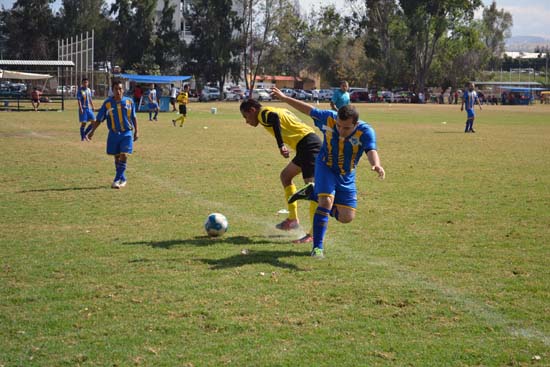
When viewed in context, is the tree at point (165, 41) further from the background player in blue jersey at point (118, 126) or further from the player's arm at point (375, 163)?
the player's arm at point (375, 163)

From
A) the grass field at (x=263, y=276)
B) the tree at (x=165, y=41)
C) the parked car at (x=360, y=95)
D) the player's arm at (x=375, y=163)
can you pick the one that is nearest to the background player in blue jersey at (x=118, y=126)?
the grass field at (x=263, y=276)

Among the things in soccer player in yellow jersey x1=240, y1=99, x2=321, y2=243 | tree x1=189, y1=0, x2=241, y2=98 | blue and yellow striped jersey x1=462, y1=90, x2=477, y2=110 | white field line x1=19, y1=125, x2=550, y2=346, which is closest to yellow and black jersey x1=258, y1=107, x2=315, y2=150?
soccer player in yellow jersey x1=240, y1=99, x2=321, y2=243

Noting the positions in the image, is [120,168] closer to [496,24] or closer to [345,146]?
[345,146]

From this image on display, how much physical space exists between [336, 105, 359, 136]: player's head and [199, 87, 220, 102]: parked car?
69526mm

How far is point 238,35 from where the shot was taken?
84812 millimetres

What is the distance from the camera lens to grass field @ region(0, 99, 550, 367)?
16.5ft

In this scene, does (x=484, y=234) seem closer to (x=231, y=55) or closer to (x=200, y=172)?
(x=200, y=172)

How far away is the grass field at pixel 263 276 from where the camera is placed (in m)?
5.02

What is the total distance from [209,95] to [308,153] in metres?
69.0

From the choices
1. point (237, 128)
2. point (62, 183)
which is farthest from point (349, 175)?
point (237, 128)

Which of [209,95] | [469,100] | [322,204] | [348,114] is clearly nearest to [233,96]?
[209,95]

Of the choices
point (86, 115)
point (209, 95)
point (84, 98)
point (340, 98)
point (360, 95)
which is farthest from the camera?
point (360, 95)

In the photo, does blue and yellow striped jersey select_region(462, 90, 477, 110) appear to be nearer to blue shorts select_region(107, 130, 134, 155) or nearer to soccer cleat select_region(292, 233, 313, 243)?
blue shorts select_region(107, 130, 134, 155)

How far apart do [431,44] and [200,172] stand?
7649 cm
